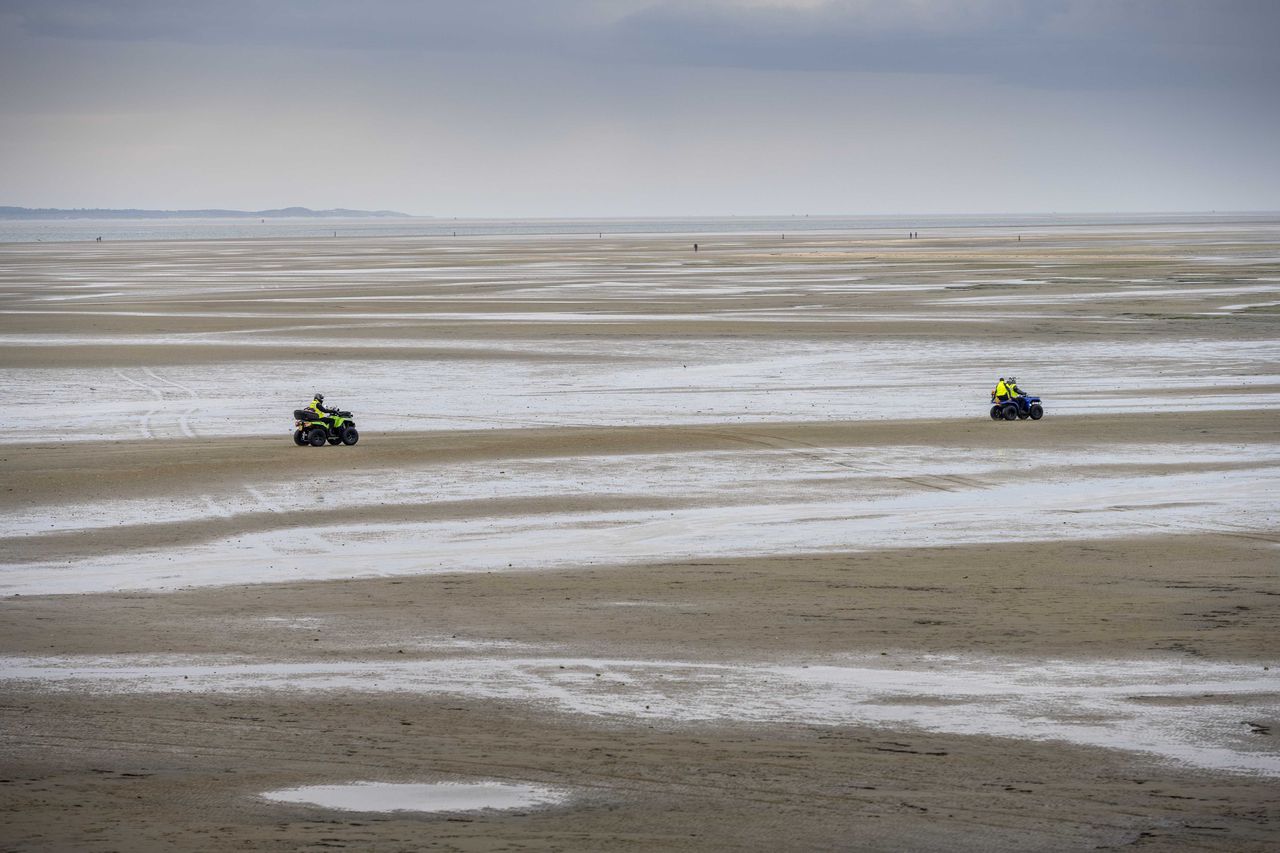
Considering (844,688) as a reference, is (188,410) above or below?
above

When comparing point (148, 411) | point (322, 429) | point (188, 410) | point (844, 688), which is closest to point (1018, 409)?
point (322, 429)

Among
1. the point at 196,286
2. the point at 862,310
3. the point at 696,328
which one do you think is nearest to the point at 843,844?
the point at 696,328

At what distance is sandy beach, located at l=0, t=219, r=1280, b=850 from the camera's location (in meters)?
9.62

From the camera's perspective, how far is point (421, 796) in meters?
A: 9.76

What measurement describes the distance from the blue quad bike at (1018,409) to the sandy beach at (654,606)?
34cm

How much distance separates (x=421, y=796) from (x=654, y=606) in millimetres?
5120

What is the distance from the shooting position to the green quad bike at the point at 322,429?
→ 2486cm

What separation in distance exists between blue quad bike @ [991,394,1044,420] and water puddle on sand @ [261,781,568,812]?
729 inches

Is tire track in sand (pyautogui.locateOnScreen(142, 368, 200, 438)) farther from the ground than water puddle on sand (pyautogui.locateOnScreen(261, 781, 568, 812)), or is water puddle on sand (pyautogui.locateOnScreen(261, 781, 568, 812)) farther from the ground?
tire track in sand (pyautogui.locateOnScreen(142, 368, 200, 438))

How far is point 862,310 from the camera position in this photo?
5306 cm

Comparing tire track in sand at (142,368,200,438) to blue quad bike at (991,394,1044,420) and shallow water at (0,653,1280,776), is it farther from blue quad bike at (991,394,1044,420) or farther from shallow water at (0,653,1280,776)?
shallow water at (0,653,1280,776)

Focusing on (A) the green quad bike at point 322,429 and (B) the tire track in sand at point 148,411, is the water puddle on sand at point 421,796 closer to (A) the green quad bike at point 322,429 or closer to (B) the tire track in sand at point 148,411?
(A) the green quad bike at point 322,429

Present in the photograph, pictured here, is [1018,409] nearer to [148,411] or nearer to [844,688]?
[148,411]

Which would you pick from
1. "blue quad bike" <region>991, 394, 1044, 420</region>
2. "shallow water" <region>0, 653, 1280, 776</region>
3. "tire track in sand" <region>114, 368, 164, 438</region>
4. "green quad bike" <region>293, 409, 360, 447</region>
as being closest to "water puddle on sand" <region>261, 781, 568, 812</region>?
"shallow water" <region>0, 653, 1280, 776</region>
